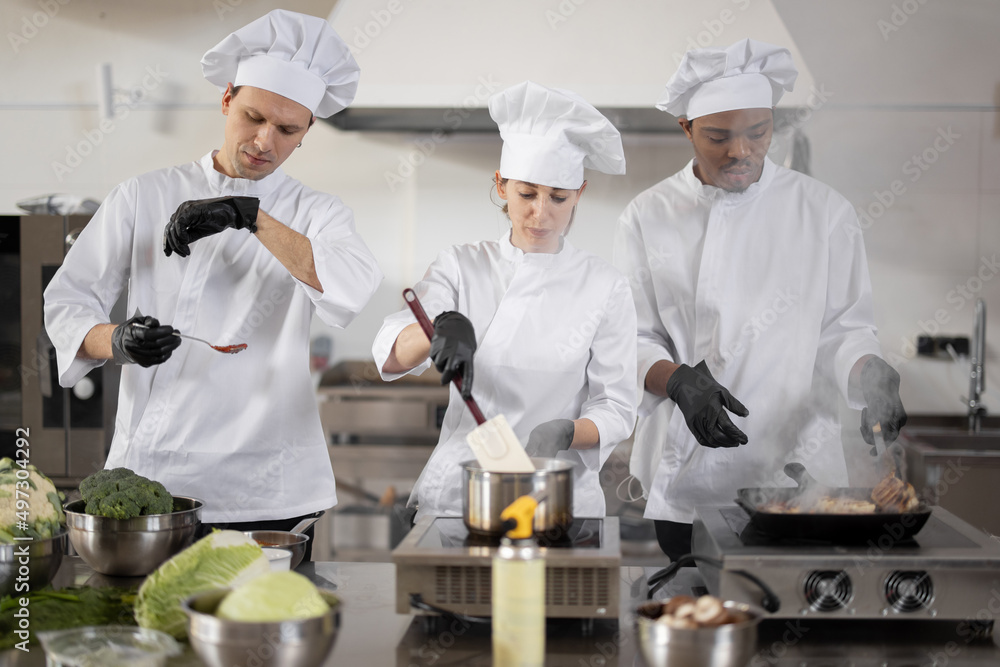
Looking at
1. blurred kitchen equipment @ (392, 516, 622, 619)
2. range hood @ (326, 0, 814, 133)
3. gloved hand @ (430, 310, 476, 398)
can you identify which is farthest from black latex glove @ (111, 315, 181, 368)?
range hood @ (326, 0, 814, 133)

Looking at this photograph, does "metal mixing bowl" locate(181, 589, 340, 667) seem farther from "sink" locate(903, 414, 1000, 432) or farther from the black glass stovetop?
"sink" locate(903, 414, 1000, 432)

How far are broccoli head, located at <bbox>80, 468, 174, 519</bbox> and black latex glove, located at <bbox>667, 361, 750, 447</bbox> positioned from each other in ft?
3.64

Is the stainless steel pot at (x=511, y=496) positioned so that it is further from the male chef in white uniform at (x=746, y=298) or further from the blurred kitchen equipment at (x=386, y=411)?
the blurred kitchen equipment at (x=386, y=411)

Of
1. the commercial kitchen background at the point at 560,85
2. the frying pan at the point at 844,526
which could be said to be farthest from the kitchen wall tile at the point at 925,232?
the frying pan at the point at 844,526

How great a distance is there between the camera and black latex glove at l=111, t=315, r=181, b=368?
1.72m

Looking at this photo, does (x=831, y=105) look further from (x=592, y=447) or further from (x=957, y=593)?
(x=957, y=593)

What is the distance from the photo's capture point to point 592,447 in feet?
5.90

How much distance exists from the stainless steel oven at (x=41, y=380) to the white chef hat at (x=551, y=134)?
7.58ft

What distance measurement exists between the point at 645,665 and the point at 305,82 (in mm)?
1491

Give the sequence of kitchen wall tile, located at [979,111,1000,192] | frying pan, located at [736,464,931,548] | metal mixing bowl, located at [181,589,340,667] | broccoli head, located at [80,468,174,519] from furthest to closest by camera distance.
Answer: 1. kitchen wall tile, located at [979,111,1000,192]
2. broccoli head, located at [80,468,174,519]
3. frying pan, located at [736,464,931,548]
4. metal mixing bowl, located at [181,589,340,667]

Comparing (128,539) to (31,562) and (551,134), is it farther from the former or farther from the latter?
(551,134)

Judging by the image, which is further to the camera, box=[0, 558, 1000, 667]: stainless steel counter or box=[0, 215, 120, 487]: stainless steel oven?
box=[0, 215, 120, 487]: stainless steel oven

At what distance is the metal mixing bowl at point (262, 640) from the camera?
1.08 metres

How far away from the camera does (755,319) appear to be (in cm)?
214
